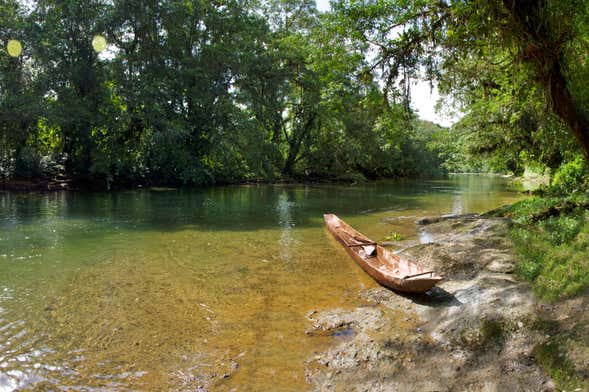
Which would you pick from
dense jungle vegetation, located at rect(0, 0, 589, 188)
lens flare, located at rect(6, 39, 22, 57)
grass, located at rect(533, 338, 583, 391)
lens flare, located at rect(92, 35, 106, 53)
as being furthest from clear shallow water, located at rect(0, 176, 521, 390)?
lens flare, located at rect(92, 35, 106, 53)

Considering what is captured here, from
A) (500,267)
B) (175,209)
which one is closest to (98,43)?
(175,209)

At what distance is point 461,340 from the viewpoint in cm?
436

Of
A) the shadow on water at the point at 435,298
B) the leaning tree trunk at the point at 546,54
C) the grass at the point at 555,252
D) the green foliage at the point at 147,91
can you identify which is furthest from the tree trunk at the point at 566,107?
the green foliage at the point at 147,91

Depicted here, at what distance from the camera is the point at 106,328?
213 inches

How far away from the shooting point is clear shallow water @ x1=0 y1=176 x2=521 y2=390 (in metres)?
4.34

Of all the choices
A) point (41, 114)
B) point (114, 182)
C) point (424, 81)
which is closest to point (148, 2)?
point (41, 114)

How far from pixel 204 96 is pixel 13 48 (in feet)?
37.0

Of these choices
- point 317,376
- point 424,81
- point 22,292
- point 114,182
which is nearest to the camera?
point 317,376

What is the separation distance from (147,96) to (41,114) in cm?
598

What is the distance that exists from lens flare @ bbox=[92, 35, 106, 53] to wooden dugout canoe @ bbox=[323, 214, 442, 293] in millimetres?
23049

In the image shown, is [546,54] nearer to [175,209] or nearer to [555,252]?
[555,252]

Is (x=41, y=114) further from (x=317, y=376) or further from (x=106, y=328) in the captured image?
(x=317, y=376)

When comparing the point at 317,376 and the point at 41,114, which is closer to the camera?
the point at 317,376

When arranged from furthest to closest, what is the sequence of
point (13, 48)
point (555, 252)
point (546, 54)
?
point (13, 48)
point (555, 252)
point (546, 54)
